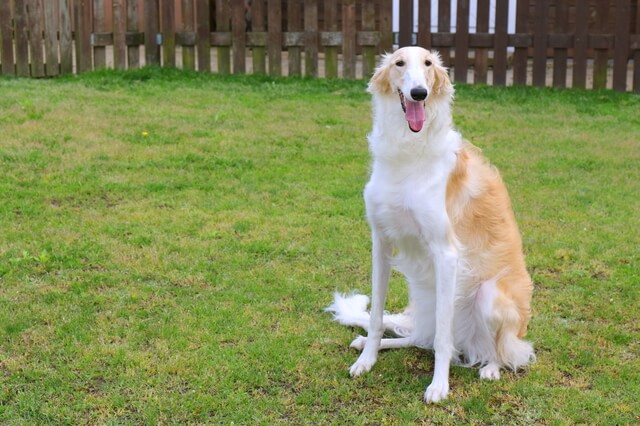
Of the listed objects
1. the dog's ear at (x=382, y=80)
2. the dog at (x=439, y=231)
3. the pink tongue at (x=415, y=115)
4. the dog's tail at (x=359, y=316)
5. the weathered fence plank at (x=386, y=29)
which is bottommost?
the dog's tail at (x=359, y=316)

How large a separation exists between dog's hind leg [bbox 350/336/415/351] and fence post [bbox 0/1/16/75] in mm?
8680

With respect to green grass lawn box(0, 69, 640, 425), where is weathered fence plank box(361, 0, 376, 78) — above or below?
above

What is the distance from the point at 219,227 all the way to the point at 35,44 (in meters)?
6.55

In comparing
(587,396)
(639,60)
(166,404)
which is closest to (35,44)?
(639,60)

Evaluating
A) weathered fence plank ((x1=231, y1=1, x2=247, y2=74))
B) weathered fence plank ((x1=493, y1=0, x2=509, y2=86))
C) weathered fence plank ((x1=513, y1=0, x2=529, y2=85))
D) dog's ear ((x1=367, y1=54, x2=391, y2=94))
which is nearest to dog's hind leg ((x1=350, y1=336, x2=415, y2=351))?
dog's ear ((x1=367, y1=54, x2=391, y2=94))

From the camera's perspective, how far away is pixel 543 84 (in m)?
11.3

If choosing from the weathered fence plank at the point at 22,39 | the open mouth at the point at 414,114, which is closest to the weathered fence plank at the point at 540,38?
the weathered fence plank at the point at 22,39

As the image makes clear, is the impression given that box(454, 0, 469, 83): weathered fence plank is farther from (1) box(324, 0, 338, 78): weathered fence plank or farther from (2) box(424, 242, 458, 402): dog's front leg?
(2) box(424, 242, 458, 402): dog's front leg

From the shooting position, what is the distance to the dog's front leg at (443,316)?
402 cm

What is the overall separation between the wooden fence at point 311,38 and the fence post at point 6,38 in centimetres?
1

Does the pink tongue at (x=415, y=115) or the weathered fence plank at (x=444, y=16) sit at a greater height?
the weathered fence plank at (x=444, y=16)

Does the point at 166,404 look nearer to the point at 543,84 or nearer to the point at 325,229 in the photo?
the point at 325,229

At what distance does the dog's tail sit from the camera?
4730 mm

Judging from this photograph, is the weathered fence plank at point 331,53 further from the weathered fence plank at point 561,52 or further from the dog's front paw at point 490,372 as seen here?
the dog's front paw at point 490,372
